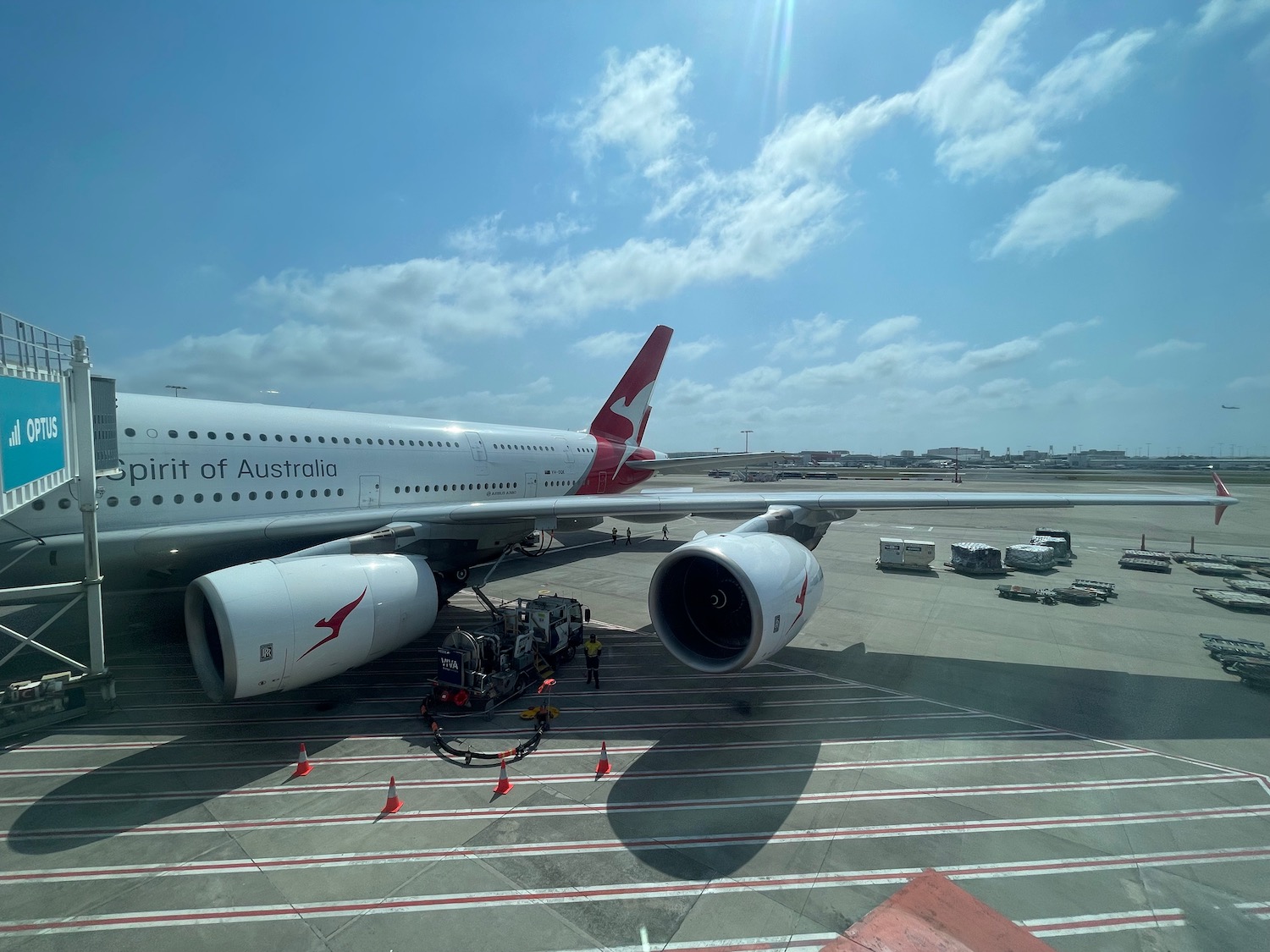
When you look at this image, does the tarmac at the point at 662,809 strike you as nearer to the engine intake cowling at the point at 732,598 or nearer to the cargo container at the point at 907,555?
the engine intake cowling at the point at 732,598

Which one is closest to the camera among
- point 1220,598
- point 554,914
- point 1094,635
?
A: point 554,914

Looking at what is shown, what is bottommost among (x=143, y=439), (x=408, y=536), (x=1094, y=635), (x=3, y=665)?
(x=1094, y=635)

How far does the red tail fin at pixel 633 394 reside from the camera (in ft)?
81.5

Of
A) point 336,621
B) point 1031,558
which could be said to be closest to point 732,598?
point 336,621

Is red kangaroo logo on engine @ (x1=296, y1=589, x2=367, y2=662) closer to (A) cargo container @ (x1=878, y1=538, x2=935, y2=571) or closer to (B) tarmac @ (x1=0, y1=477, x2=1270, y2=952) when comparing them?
(B) tarmac @ (x1=0, y1=477, x2=1270, y2=952)

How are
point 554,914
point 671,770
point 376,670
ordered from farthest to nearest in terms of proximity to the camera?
point 376,670, point 671,770, point 554,914

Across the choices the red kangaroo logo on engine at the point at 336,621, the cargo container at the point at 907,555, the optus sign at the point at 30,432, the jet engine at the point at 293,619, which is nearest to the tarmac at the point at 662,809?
the jet engine at the point at 293,619

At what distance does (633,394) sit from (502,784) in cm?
1998

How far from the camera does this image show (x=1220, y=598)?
51.4ft

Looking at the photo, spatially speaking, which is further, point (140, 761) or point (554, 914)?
point (140, 761)

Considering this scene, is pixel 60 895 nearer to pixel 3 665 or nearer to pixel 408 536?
pixel 408 536

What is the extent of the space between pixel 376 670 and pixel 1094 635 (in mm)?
15178

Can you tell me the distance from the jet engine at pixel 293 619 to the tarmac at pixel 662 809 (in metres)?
1.10

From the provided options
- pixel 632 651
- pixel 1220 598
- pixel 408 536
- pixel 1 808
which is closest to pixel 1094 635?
pixel 1220 598
